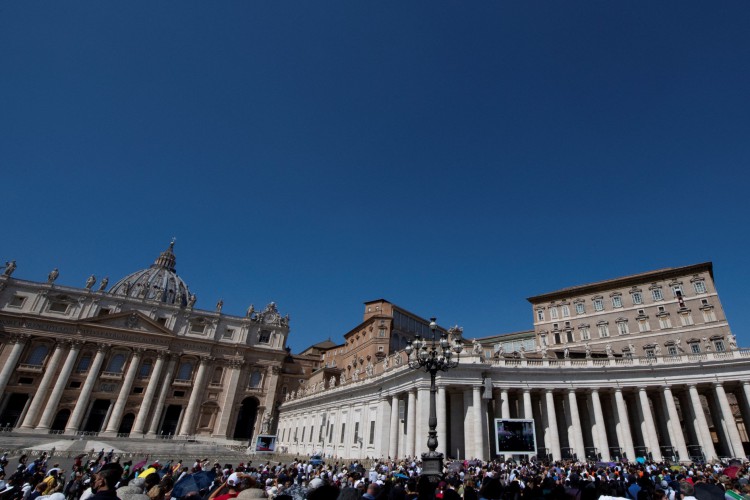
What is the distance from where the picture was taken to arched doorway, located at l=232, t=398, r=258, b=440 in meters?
69.7

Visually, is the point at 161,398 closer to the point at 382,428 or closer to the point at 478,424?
the point at 382,428

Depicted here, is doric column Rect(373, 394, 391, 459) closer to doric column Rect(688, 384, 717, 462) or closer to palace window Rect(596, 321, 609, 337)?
doric column Rect(688, 384, 717, 462)

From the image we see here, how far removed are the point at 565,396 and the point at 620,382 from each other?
15.4 feet

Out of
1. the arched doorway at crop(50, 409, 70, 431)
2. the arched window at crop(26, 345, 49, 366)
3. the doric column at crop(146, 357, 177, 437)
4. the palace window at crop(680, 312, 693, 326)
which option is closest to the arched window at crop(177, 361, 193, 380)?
the doric column at crop(146, 357, 177, 437)

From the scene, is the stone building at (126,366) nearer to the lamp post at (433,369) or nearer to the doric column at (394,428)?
the doric column at (394,428)

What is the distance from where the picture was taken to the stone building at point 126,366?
57875mm

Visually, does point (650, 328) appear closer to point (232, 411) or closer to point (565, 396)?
point (565, 396)

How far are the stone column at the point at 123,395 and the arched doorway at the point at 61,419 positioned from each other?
6.54 m

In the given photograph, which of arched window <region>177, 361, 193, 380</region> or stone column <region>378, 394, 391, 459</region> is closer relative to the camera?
stone column <region>378, 394, 391, 459</region>

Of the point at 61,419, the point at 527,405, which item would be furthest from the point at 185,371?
the point at 527,405

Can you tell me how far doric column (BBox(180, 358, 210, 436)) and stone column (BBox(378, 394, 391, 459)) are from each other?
138ft

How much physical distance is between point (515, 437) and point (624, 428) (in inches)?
520

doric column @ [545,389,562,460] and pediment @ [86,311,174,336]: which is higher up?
pediment @ [86,311,174,336]

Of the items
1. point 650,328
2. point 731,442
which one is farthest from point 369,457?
point 650,328
